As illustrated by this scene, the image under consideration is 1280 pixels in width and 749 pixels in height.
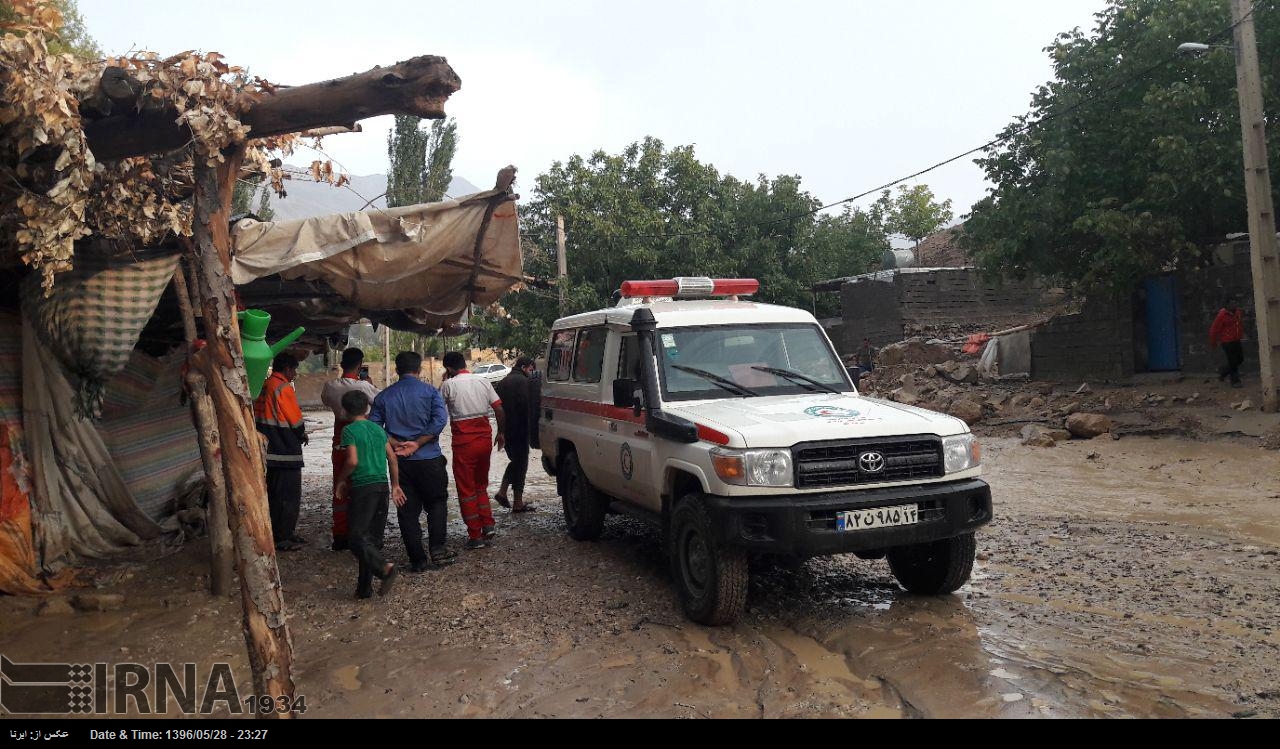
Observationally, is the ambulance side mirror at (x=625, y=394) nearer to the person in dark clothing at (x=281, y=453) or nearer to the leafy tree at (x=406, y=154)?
the person in dark clothing at (x=281, y=453)

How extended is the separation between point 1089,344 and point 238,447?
54.8 ft

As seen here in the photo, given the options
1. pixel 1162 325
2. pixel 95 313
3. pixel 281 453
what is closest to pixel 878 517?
pixel 95 313

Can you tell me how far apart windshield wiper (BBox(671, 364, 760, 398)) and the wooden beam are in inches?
104

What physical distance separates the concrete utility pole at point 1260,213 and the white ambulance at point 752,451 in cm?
894

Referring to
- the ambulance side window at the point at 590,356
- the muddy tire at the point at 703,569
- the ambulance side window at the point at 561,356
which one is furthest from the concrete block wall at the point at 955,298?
the muddy tire at the point at 703,569

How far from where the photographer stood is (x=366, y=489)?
19.8 ft

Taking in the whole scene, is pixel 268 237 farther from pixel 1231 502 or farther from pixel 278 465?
pixel 1231 502

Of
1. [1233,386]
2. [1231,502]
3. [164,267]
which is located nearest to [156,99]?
[164,267]

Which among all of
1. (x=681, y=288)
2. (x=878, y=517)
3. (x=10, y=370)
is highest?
(x=681, y=288)

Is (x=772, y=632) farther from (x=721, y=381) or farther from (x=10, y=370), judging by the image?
(x=10, y=370)

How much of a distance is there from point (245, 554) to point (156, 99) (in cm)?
201

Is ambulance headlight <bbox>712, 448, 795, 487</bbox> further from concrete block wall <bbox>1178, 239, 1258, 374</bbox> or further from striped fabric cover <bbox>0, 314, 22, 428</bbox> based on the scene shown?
concrete block wall <bbox>1178, 239, 1258, 374</bbox>

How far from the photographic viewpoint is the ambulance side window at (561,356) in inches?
309

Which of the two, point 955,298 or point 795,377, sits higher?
point 955,298
